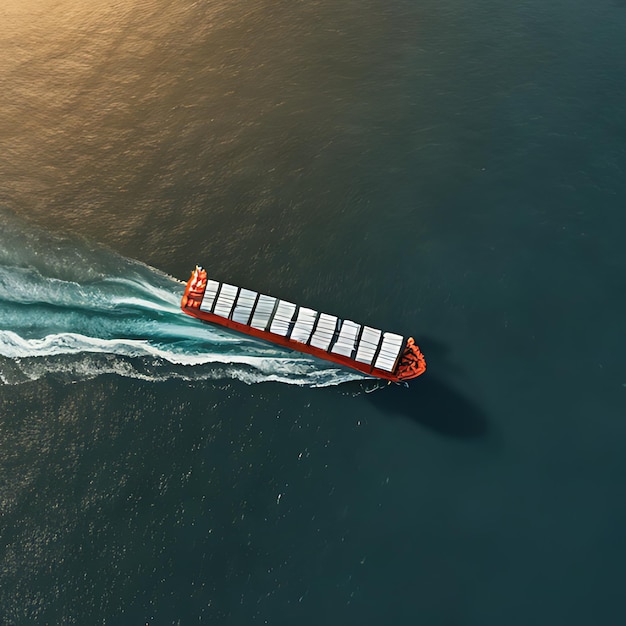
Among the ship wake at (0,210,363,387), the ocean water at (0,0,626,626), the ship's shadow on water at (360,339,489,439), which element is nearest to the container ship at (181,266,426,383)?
the ship's shadow on water at (360,339,489,439)

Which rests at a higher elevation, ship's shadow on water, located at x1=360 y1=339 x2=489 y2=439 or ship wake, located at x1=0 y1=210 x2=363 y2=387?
ship's shadow on water, located at x1=360 y1=339 x2=489 y2=439

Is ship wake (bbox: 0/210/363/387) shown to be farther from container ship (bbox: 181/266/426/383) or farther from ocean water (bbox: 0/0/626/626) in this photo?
container ship (bbox: 181/266/426/383)

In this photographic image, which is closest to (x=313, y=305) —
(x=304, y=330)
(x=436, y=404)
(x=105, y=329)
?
(x=304, y=330)

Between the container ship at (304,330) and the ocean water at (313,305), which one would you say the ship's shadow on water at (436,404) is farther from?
the container ship at (304,330)

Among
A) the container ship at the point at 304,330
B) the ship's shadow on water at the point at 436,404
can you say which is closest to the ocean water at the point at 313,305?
the ship's shadow on water at the point at 436,404

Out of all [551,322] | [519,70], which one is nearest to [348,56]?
[519,70]

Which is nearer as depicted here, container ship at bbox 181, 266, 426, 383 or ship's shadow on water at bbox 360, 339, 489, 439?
ship's shadow on water at bbox 360, 339, 489, 439

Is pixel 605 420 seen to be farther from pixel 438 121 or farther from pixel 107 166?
pixel 107 166
